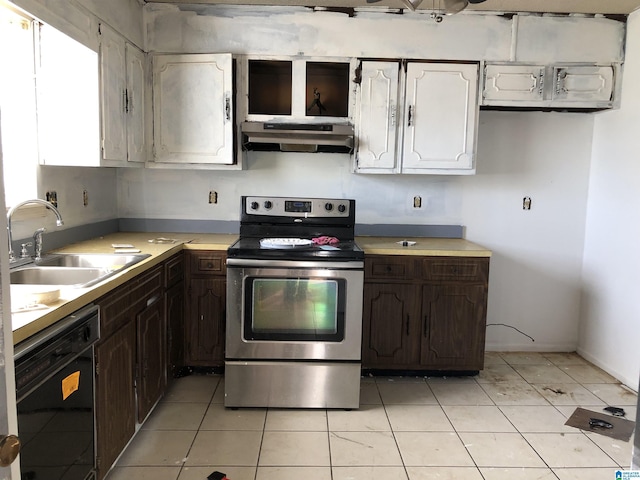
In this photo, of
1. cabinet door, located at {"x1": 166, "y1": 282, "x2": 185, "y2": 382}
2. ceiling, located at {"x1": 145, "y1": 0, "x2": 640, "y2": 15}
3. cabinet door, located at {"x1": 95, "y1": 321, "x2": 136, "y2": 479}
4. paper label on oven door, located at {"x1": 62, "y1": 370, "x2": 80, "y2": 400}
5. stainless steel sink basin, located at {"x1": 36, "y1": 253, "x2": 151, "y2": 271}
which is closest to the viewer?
paper label on oven door, located at {"x1": 62, "y1": 370, "x2": 80, "y2": 400}

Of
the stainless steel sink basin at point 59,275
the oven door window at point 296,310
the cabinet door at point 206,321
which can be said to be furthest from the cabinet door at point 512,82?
the stainless steel sink basin at point 59,275

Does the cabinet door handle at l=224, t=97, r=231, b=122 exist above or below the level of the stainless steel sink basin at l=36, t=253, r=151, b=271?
above

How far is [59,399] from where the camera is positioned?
5.06 feet

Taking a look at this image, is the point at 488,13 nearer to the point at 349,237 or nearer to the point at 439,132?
the point at 439,132

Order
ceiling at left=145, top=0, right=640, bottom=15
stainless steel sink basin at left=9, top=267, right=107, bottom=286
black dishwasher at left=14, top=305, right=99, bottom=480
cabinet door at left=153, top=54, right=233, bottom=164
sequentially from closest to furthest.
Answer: black dishwasher at left=14, top=305, right=99, bottom=480
stainless steel sink basin at left=9, top=267, right=107, bottom=286
ceiling at left=145, top=0, right=640, bottom=15
cabinet door at left=153, top=54, right=233, bottom=164

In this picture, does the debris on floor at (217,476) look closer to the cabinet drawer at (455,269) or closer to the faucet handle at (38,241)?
the faucet handle at (38,241)

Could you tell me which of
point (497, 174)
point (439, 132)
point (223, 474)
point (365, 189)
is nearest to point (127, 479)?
point (223, 474)

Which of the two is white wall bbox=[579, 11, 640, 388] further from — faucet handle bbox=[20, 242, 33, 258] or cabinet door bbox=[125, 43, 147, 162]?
faucet handle bbox=[20, 242, 33, 258]

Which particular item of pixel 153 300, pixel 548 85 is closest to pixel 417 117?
pixel 548 85

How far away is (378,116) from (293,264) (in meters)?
1.21

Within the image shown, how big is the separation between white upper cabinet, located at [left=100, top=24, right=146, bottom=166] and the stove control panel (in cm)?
79

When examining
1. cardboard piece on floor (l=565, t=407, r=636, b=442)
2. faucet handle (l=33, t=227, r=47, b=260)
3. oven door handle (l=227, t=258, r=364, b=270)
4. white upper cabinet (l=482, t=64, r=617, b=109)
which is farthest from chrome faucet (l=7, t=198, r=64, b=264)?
cardboard piece on floor (l=565, t=407, r=636, b=442)

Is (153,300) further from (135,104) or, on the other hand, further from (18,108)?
(135,104)

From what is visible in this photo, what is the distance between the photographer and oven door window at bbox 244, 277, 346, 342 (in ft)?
8.99
